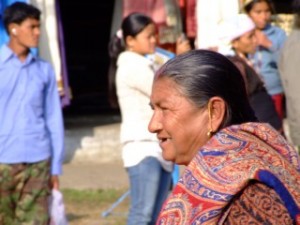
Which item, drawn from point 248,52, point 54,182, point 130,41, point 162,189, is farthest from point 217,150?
point 248,52

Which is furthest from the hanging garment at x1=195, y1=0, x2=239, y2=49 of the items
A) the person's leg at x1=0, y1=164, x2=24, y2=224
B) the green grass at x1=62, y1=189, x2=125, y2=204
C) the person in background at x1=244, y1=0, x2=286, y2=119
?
the person's leg at x1=0, y1=164, x2=24, y2=224

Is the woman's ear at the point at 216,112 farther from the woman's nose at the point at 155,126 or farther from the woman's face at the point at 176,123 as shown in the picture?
the woman's nose at the point at 155,126

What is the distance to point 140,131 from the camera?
6.28m

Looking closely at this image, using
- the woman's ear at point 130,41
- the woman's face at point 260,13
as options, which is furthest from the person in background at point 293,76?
the woman's face at point 260,13

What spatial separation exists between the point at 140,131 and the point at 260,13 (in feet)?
8.49

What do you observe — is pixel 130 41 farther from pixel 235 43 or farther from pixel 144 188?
pixel 144 188

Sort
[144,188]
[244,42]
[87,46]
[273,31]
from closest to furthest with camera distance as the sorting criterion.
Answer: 1. [144,188]
2. [244,42]
3. [273,31]
4. [87,46]

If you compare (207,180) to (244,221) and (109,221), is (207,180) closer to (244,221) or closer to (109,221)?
(244,221)

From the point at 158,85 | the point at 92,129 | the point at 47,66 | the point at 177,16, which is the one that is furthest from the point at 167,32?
the point at 158,85

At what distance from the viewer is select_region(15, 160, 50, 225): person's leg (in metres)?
6.37

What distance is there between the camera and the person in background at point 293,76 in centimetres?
686

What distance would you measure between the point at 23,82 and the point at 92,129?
3.57 m

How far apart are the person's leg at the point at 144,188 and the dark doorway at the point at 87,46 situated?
18.9ft

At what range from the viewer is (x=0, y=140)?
20.8 feet
